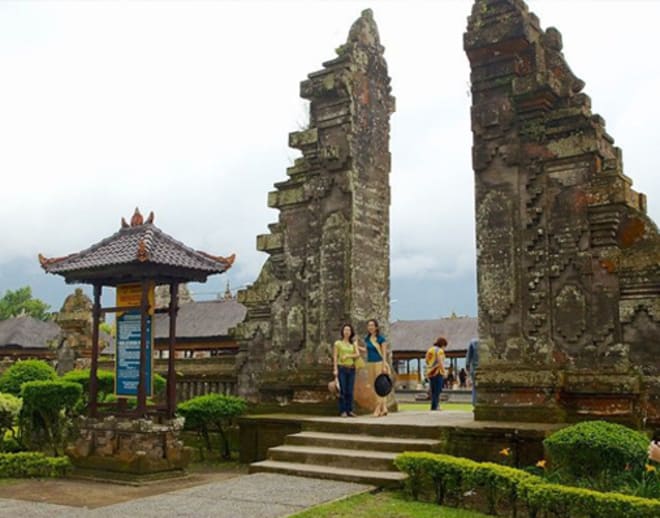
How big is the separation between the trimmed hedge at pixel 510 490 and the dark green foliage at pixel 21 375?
9.11 meters

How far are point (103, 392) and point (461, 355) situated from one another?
30.7m

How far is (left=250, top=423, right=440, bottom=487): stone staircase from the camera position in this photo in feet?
29.6

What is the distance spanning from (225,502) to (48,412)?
619 centimetres

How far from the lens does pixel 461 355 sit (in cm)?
4259

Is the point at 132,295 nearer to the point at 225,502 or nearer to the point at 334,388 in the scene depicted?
the point at 334,388

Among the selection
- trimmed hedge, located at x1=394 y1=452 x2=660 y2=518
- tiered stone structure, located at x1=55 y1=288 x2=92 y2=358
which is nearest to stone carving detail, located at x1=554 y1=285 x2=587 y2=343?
trimmed hedge, located at x1=394 y1=452 x2=660 y2=518

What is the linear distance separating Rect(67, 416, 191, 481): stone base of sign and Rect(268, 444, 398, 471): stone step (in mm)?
1484

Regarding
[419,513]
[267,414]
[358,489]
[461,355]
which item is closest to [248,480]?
[358,489]

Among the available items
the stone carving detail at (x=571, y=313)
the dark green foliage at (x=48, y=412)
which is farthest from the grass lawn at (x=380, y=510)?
the dark green foliage at (x=48, y=412)

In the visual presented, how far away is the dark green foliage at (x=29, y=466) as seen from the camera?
10.8m

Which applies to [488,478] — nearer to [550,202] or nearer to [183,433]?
[550,202]

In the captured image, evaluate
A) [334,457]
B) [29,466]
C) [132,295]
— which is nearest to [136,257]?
[132,295]

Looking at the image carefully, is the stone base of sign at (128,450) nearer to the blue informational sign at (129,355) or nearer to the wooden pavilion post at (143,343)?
the wooden pavilion post at (143,343)

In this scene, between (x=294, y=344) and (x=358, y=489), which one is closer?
(x=358, y=489)
